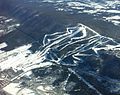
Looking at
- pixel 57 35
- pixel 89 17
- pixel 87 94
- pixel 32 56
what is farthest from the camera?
pixel 89 17

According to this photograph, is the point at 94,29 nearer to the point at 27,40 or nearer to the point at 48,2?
the point at 27,40

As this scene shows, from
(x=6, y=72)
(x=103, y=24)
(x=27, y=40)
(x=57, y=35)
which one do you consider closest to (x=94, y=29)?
(x=103, y=24)

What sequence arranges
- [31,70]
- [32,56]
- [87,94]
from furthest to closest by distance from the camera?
[32,56] → [31,70] → [87,94]

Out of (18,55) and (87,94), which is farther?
(18,55)

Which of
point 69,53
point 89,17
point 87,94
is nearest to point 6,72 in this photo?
point 69,53

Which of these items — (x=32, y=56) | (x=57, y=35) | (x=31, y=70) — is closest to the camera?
(x=31, y=70)

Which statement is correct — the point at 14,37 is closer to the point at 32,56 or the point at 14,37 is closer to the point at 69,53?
the point at 32,56

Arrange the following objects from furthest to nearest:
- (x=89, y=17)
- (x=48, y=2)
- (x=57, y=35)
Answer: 1. (x=48, y=2)
2. (x=89, y=17)
3. (x=57, y=35)

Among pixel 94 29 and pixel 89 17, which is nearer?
pixel 94 29

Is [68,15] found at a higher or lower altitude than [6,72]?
higher
